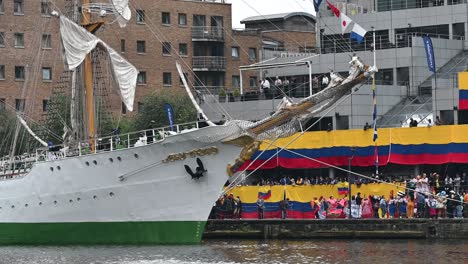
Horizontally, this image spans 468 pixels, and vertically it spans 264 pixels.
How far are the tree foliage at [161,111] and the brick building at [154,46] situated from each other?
Answer: 4242 mm

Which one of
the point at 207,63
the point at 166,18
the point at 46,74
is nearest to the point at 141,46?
the point at 166,18

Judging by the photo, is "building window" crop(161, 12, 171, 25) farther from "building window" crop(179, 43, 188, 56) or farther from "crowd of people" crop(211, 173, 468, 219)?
"crowd of people" crop(211, 173, 468, 219)

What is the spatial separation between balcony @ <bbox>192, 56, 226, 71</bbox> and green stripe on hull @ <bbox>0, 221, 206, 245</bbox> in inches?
1727

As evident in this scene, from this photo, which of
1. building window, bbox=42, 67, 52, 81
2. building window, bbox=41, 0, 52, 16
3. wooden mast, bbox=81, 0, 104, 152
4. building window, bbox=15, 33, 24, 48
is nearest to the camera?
wooden mast, bbox=81, 0, 104, 152

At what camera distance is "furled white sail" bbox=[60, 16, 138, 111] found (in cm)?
7569

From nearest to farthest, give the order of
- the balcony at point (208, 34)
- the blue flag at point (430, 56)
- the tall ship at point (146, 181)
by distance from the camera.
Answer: the tall ship at point (146, 181) → the blue flag at point (430, 56) → the balcony at point (208, 34)

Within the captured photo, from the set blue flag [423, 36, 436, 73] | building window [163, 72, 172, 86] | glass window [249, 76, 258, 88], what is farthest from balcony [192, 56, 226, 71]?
blue flag [423, 36, 436, 73]

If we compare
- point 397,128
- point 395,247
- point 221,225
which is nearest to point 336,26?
point 397,128

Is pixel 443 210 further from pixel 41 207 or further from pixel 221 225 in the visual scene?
pixel 41 207

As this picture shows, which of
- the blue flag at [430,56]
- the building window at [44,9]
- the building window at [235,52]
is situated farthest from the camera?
the building window at [235,52]

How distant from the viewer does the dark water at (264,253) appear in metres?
61.8

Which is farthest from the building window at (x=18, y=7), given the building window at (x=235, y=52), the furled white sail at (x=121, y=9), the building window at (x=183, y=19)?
the furled white sail at (x=121, y=9)

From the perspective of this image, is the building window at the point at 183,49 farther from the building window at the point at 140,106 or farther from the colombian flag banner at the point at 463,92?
the colombian flag banner at the point at 463,92

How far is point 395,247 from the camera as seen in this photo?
66125 mm
